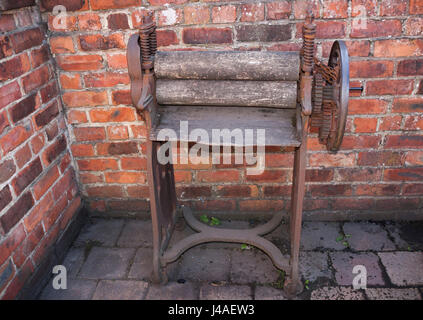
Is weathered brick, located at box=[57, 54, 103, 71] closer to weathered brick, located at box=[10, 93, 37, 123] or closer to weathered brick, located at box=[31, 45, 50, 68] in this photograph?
weathered brick, located at box=[31, 45, 50, 68]

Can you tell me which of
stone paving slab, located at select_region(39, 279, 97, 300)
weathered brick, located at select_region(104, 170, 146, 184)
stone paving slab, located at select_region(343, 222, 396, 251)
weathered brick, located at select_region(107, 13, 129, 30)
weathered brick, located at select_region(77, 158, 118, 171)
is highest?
weathered brick, located at select_region(107, 13, 129, 30)

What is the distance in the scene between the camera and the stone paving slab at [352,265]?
1.92m

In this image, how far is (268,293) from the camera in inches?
74.1

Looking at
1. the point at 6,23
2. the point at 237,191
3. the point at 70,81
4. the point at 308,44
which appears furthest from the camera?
the point at 237,191

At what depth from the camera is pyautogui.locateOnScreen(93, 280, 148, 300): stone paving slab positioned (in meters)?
1.89

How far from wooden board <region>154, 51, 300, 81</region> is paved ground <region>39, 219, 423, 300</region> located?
101 cm

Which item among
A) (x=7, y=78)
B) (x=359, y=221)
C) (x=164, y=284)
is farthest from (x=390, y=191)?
(x=7, y=78)

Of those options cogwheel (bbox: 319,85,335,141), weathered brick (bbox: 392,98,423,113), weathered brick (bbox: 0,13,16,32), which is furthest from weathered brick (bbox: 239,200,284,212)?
weathered brick (bbox: 0,13,16,32)

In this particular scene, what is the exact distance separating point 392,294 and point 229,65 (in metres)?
1.33

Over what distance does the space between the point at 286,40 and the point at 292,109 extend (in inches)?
17.0

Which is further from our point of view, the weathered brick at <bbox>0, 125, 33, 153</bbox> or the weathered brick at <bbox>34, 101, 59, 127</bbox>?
the weathered brick at <bbox>34, 101, 59, 127</bbox>

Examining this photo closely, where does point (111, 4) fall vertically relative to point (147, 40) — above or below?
above

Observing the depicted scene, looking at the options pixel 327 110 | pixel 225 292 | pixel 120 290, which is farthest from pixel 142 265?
pixel 327 110

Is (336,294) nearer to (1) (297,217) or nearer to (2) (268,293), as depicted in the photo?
(2) (268,293)
